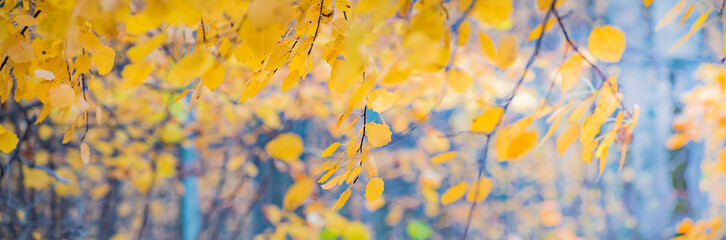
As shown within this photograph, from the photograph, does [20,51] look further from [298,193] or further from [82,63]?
[298,193]

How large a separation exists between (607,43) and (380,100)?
381 millimetres

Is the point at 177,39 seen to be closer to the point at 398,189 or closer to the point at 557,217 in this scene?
the point at 557,217

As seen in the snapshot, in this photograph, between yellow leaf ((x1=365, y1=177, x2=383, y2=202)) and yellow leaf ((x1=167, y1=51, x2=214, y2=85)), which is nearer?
yellow leaf ((x1=167, y1=51, x2=214, y2=85))

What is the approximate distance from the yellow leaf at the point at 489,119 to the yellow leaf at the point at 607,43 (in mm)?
173

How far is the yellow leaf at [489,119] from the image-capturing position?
2.14 feet

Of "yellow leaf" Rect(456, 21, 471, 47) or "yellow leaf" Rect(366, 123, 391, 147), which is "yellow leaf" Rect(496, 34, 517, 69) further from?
"yellow leaf" Rect(366, 123, 391, 147)

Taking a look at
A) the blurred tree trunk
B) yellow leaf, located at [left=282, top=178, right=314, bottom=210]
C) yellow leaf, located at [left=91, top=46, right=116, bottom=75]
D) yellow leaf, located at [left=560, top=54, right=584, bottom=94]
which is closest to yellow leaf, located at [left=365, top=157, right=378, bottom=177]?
yellow leaf, located at [left=282, top=178, right=314, bottom=210]

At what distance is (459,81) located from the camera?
705 mm

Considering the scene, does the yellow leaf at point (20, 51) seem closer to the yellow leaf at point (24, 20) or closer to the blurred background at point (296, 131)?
the yellow leaf at point (24, 20)

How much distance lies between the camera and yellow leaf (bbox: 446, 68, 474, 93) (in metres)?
0.70

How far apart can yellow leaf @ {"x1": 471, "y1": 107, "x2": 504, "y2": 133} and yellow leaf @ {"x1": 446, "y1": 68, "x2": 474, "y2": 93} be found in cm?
7

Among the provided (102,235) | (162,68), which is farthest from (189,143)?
(102,235)

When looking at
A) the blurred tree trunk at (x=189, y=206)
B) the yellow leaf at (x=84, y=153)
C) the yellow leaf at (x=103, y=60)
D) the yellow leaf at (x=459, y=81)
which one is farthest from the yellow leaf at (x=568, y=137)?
the blurred tree trunk at (x=189, y=206)

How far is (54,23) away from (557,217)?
559cm
